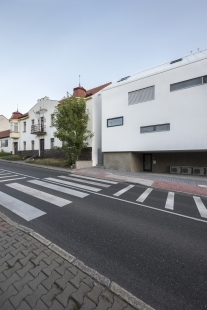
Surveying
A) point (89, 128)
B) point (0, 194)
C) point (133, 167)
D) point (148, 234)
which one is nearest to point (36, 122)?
point (89, 128)

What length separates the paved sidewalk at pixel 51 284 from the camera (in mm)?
1922

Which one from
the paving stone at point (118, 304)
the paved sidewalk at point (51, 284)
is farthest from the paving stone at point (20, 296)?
the paving stone at point (118, 304)

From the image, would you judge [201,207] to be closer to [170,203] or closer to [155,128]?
[170,203]

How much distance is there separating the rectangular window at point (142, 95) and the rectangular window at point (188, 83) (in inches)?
62.9

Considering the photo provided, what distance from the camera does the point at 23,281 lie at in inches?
87.5

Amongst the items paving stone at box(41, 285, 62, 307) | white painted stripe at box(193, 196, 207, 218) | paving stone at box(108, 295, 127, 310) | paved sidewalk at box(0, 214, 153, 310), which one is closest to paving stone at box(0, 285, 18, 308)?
paved sidewalk at box(0, 214, 153, 310)

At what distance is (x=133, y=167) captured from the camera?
14.5 metres

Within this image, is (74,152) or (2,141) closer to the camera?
(74,152)

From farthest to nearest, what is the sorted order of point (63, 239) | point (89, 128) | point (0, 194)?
point (89, 128), point (0, 194), point (63, 239)

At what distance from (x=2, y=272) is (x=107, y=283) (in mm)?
1640

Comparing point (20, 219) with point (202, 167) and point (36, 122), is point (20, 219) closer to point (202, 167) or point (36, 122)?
point (202, 167)

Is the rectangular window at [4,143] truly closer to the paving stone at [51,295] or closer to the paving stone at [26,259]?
the paving stone at [26,259]

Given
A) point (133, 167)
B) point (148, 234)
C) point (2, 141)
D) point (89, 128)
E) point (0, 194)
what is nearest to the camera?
point (148, 234)

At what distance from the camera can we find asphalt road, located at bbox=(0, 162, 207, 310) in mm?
2297
